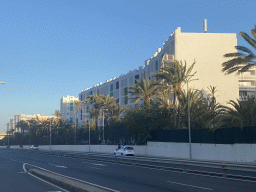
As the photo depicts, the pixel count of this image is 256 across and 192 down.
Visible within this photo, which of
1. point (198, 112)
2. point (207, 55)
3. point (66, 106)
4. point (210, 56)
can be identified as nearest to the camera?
point (198, 112)

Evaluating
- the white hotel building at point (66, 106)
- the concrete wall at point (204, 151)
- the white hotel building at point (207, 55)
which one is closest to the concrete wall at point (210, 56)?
the white hotel building at point (207, 55)

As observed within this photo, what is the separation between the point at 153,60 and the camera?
7338 cm

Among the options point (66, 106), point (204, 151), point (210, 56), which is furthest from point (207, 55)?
point (66, 106)

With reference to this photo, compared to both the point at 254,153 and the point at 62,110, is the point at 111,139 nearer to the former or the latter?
the point at 254,153

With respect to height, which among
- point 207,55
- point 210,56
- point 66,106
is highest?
point 207,55

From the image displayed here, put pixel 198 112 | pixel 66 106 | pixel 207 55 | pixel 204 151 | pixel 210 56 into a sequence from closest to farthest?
pixel 204 151 → pixel 198 112 → pixel 207 55 → pixel 210 56 → pixel 66 106

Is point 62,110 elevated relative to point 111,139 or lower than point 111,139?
elevated

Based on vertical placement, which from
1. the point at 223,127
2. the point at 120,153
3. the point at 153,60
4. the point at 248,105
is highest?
the point at 153,60

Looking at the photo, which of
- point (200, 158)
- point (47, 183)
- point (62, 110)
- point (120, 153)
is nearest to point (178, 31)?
point (120, 153)

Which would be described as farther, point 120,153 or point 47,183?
point 120,153

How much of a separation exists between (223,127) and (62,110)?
434ft

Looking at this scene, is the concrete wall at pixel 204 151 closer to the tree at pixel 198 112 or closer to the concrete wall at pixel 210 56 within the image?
the tree at pixel 198 112

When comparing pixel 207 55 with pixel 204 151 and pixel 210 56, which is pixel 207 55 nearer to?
pixel 210 56

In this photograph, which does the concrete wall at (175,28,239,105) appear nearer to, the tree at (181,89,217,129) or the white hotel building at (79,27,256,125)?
the white hotel building at (79,27,256,125)
